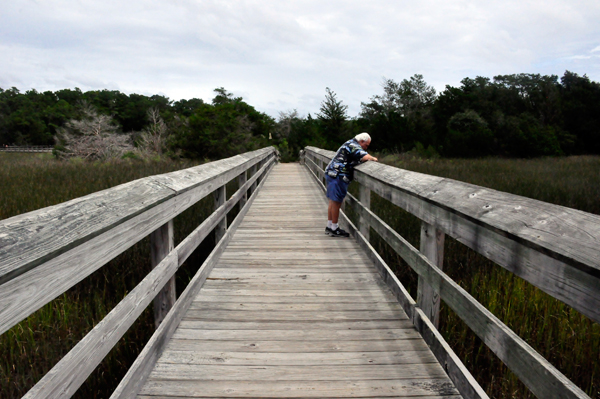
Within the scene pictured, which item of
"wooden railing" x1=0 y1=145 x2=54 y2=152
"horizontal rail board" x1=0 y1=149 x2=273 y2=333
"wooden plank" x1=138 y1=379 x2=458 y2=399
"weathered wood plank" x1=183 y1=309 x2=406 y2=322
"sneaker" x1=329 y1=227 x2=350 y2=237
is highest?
"horizontal rail board" x1=0 y1=149 x2=273 y2=333

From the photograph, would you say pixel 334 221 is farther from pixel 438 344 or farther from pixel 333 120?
pixel 333 120

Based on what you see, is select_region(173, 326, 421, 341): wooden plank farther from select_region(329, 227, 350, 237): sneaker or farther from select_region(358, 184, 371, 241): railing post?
select_region(329, 227, 350, 237): sneaker

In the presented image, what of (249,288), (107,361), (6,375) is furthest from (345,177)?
(6,375)

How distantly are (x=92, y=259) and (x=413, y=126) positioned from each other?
137ft

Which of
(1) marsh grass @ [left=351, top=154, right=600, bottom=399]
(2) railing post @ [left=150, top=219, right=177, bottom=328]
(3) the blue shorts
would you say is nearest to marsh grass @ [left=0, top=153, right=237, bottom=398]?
(2) railing post @ [left=150, top=219, right=177, bottom=328]

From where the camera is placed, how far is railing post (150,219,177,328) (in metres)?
2.36

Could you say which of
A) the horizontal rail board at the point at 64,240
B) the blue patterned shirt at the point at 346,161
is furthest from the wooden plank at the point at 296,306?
the blue patterned shirt at the point at 346,161

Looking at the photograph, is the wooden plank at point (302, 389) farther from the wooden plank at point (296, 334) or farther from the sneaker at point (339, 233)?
the sneaker at point (339, 233)

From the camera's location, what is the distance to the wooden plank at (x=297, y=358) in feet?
7.29

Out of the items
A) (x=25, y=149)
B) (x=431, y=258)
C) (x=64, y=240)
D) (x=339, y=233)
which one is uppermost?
(x=64, y=240)

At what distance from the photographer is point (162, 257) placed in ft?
7.82

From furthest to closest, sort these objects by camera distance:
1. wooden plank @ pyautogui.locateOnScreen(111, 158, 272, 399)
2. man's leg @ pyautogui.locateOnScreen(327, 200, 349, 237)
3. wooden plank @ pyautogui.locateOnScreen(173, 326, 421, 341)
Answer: man's leg @ pyautogui.locateOnScreen(327, 200, 349, 237) < wooden plank @ pyautogui.locateOnScreen(173, 326, 421, 341) < wooden plank @ pyautogui.locateOnScreen(111, 158, 272, 399)

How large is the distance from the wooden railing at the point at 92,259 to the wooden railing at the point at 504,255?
1.49 m

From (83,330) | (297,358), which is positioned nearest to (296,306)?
(297,358)
